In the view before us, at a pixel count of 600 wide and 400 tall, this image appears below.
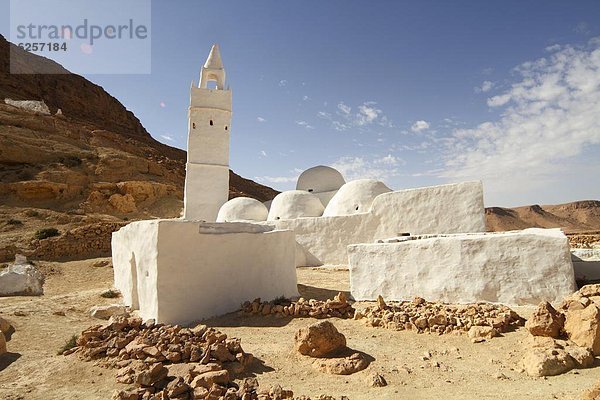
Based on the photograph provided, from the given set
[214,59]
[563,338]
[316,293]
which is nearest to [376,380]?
[563,338]

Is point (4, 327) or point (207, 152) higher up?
point (207, 152)

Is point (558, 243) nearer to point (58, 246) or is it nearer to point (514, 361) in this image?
point (514, 361)

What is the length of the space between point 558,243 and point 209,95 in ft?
50.6

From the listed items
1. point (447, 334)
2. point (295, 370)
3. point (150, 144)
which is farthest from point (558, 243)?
point (150, 144)

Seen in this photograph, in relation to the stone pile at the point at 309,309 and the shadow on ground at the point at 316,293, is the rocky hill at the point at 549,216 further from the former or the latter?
the stone pile at the point at 309,309

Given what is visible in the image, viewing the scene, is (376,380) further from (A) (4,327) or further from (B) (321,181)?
(B) (321,181)

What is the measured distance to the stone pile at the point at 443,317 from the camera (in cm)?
513

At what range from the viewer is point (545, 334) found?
4441 millimetres

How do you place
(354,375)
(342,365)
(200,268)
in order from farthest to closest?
(200,268) < (342,365) < (354,375)

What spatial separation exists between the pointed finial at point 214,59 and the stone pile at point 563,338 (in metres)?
17.3

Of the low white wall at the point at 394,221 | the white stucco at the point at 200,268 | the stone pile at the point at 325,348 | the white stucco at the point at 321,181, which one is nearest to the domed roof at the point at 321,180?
the white stucco at the point at 321,181

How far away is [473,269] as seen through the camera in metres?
6.43

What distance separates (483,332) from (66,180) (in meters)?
24.4

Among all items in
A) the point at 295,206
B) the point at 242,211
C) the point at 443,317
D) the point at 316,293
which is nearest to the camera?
the point at 443,317
